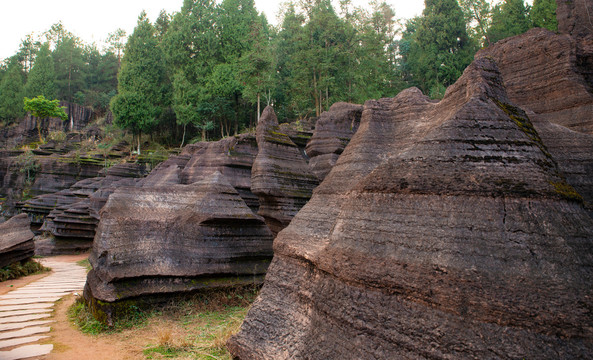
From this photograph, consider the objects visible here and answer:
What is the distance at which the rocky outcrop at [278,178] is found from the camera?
757 cm

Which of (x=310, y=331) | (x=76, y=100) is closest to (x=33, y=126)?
(x=76, y=100)

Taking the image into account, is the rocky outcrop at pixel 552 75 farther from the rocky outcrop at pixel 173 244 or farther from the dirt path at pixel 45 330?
the dirt path at pixel 45 330

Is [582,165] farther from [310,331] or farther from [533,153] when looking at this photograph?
[310,331]

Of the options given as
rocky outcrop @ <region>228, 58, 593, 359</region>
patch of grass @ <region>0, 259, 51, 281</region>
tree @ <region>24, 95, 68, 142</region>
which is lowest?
patch of grass @ <region>0, 259, 51, 281</region>

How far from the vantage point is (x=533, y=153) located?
259 cm

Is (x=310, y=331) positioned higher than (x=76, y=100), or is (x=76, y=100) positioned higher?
(x=76, y=100)

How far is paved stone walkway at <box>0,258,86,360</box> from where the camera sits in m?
4.14

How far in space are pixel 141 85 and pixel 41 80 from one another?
20357mm

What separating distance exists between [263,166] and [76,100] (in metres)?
50.7

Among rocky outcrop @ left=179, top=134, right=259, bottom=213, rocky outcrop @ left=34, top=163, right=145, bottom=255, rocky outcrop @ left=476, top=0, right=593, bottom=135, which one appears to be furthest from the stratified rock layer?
rocky outcrop @ left=34, top=163, right=145, bottom=255

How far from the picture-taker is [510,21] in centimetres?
2703

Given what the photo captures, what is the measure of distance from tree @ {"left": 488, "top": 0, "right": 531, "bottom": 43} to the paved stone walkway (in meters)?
31.3

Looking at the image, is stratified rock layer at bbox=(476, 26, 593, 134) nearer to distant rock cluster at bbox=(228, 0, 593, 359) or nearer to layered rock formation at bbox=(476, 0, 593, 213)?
layered rock formation at bbox=(476, 0, 593, 213)

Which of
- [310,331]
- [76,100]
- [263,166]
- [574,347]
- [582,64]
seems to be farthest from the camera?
[76,100]
